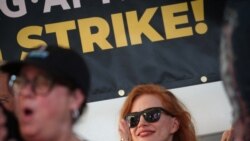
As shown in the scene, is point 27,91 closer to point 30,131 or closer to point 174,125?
point 30,131

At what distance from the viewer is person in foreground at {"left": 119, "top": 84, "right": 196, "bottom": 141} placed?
2.19 meters

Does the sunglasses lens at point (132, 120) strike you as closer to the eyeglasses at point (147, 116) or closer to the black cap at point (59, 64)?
the eyeglasses at point (147, 116)

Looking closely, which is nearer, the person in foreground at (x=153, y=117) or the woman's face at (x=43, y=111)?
the woman's face at (x=43, y=111)

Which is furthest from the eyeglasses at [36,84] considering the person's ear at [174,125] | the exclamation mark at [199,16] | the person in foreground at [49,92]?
the exclamation mark at [199,16]

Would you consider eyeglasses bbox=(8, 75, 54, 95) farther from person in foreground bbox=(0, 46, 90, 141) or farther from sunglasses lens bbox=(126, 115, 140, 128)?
sunglasses lens bbox=(126, 115, 140, 128)

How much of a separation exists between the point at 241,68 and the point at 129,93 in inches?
56.8

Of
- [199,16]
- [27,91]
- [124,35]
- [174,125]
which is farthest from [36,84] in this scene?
[199,16]

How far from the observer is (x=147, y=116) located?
86.5 inches

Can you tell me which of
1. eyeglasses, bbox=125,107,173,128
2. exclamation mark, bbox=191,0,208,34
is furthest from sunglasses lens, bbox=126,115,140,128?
exclamation mark, bbox=191,0,208,34

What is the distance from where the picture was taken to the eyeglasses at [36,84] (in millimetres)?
1108

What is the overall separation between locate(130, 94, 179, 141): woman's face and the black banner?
0.20 metres

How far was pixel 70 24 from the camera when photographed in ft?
8.03

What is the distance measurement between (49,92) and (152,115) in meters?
1.14

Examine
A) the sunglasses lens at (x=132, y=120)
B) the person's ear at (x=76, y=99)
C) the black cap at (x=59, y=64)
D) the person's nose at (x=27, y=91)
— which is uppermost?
the black cap at (x=59, y=64)
